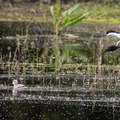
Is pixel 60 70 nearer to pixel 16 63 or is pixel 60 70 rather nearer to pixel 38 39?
pixel 16 63

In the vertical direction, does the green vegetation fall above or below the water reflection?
above

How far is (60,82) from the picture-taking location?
693 centimetres

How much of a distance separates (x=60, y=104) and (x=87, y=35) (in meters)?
6.66

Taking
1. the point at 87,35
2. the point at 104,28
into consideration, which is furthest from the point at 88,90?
the point at 104,28

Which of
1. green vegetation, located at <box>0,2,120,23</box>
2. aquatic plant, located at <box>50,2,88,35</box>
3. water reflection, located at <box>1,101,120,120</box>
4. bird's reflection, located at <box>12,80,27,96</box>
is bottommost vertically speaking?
water reflection, located at <box>1,101,120,120</box>

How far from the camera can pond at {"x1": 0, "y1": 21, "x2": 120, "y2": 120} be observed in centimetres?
559

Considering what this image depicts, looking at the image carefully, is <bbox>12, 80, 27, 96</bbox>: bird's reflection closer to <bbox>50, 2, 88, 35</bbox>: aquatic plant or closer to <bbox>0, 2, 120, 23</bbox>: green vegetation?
<bbox>50, 2, 88, 35</bbox>: aquatic plant

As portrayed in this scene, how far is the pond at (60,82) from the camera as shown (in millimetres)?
5586

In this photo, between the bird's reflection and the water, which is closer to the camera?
the water

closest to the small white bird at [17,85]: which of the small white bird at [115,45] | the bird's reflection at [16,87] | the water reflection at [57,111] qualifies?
the bird's reflection at [16,87]

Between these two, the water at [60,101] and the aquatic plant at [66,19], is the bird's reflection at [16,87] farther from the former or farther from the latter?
the aquatic plant at [66,19]

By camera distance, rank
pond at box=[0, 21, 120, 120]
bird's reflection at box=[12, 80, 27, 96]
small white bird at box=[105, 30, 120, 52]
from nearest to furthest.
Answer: pond at box=[0, 21, 120, 120]
bird's reflection at box=[12, 80, 27, 96]
small white bird at box=[105, 30, 120, 52]

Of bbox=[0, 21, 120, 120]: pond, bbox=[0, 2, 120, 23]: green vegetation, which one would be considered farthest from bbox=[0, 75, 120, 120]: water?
bbox=[0, 2, 120, 23]: green vegetation

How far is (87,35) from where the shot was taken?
12312mm
